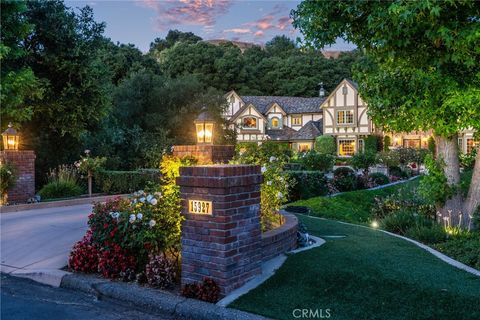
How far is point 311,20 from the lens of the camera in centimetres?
820

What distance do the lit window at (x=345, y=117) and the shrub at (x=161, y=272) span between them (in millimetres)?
37195

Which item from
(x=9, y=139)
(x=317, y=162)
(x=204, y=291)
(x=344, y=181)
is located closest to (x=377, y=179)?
(x=344, y=181)

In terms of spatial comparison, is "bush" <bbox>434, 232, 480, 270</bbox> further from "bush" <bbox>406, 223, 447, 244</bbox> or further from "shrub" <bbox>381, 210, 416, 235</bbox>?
"shrub" <bbox>381, 210, 416, 235</bbox>

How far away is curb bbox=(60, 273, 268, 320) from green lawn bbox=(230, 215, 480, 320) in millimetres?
192

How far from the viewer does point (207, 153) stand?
698cm

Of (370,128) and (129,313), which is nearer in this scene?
(129,313)

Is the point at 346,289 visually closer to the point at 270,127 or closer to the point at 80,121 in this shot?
the point at 80,121

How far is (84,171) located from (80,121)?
2.32 meters

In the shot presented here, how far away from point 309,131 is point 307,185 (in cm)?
2913

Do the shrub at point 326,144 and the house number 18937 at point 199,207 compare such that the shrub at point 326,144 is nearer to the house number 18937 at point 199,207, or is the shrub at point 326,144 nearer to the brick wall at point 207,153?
the brick wall at point 207,153

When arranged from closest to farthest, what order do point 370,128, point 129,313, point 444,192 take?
1. point 129,313
2. point 444,192
3. point 370,128

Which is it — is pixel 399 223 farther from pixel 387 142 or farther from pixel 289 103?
pixel 289 103

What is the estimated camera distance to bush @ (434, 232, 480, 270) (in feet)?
19.2

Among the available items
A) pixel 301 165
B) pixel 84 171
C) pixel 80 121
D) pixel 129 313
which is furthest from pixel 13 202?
pixel 301 165
